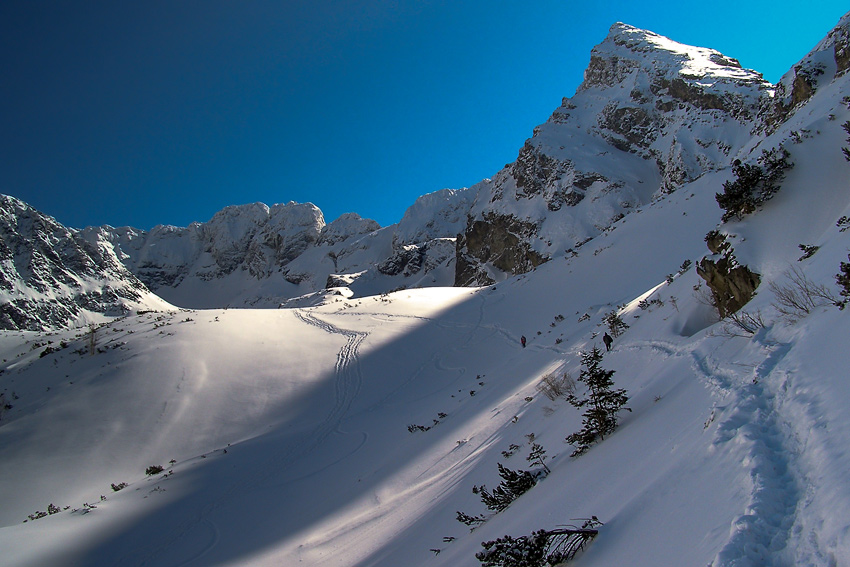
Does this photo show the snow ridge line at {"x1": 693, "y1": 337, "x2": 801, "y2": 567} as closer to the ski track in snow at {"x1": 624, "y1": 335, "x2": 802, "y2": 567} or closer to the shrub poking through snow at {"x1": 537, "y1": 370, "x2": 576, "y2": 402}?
the ski track in snow at {"x1": 624, "y1": 335, "x2": 802, "y2": 567}

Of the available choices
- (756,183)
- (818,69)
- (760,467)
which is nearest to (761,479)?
(760,467)

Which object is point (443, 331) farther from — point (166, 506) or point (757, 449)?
point (757, 449)

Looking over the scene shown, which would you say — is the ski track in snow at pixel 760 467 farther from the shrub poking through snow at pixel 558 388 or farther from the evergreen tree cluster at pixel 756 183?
the evergreen tree cluster at pixel 756 183

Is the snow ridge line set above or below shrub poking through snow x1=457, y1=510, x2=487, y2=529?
above

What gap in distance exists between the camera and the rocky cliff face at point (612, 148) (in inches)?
1683

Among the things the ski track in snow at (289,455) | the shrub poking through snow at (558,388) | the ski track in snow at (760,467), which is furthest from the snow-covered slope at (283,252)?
the ski track in snow at (760,467)

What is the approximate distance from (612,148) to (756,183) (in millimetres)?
51328

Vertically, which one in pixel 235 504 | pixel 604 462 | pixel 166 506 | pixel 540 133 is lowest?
pixel 604 462

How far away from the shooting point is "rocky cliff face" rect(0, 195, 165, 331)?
158ft

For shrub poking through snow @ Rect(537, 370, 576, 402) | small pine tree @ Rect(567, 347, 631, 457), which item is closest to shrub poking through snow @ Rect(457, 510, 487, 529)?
small pine tree @ Rect(567, 347, 631, 457)

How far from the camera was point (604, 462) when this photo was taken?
3.66m

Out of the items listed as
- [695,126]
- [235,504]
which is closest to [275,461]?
[235,504]

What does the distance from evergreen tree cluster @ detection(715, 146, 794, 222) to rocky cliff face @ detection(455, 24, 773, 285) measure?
35254 millimetres

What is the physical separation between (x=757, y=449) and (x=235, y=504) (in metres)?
9.48
